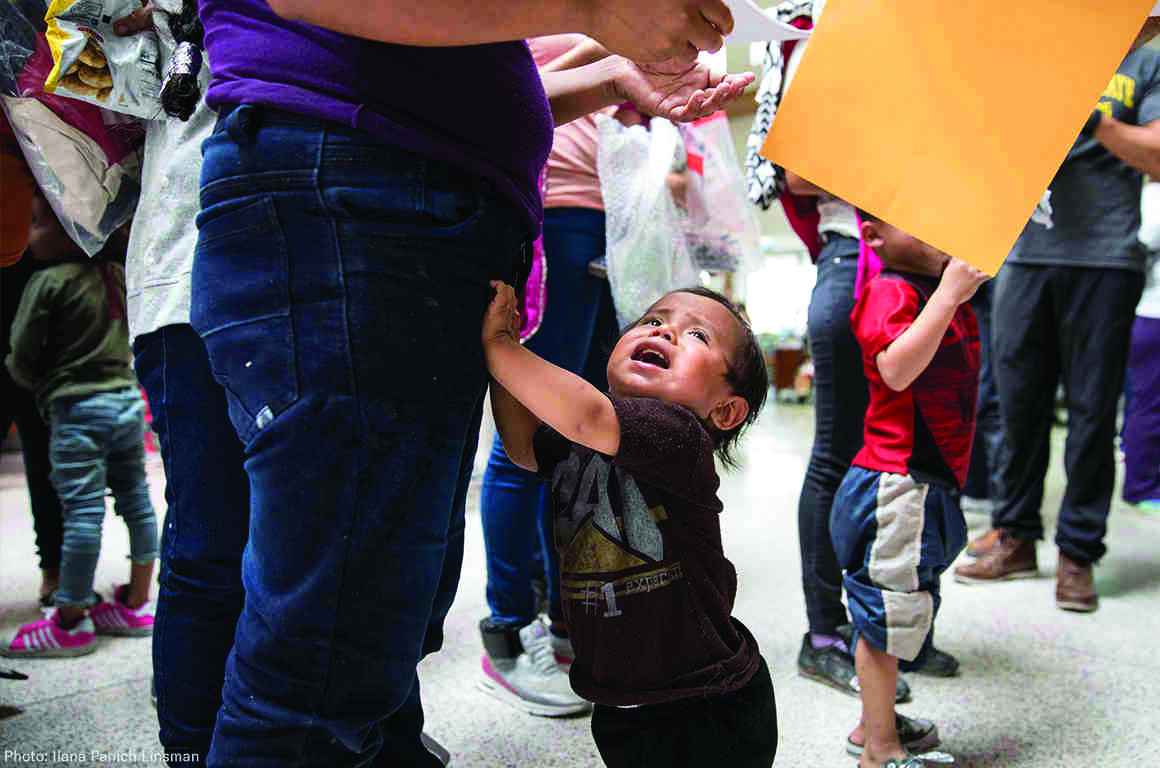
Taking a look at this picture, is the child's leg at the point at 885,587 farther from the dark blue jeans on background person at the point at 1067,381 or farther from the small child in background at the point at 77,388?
the small child in background at the point at 77,388

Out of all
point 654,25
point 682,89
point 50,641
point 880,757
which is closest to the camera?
point 654,25

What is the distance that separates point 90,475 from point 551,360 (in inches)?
40.8

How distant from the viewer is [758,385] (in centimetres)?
100

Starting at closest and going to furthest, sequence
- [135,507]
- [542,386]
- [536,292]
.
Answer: [542,386] → [536,292] → [135,507]

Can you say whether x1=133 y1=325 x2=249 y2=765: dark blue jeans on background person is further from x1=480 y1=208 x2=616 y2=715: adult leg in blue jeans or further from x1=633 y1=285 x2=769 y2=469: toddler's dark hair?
x1=480 y1=208 x2=616 y2=715: adult leg in blue jeans

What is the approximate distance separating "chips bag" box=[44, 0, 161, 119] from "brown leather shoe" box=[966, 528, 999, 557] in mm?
2204

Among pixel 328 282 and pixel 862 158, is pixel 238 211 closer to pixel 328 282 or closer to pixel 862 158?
pixel 328 282

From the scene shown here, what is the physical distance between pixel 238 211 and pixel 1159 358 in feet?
10.1

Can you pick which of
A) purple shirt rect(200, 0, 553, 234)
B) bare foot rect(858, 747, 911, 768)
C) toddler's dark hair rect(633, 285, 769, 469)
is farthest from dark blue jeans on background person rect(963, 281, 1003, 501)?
purple shirt rect(200, 0, 553, 234)

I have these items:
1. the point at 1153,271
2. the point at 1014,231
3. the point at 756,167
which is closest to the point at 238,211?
the point at 1014,231

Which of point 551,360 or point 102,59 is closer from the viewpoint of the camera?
point 102,59

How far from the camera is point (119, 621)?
5.99ft

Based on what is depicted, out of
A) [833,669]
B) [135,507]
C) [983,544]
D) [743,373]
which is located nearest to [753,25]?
[743,373]

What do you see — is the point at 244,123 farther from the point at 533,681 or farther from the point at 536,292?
the point at 533,681
